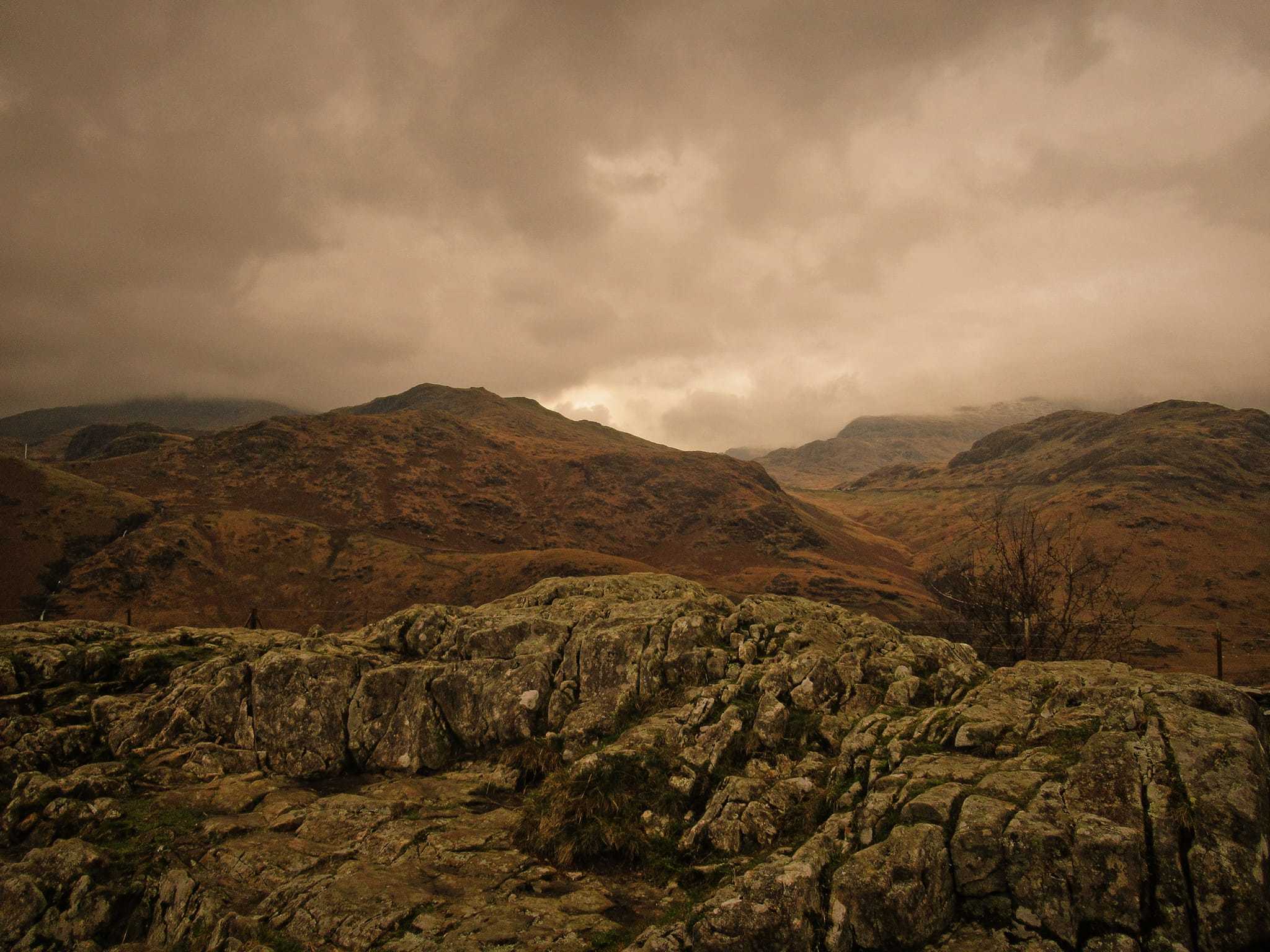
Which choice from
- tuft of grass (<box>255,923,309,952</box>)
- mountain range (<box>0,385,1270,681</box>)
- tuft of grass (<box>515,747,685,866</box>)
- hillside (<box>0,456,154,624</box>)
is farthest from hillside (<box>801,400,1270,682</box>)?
hillside (<box>0,456,154,624</box>)

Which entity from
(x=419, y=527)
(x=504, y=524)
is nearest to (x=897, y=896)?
(x=419, y=527)

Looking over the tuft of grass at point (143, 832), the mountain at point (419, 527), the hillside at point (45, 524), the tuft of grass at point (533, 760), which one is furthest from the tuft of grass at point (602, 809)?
the hillside at point (45, 524)

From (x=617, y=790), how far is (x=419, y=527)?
11366cm

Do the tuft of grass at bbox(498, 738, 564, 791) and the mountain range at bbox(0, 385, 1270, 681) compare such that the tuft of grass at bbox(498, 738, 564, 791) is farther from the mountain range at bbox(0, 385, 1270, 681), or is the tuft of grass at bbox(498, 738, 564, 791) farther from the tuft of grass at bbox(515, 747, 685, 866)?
the mountain range at bbox(0, 385, 1270, 681)

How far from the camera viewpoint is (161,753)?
736 inches

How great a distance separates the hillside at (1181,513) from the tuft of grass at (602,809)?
6933 cm

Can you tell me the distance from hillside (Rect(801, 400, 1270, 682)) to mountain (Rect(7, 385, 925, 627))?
35.3m

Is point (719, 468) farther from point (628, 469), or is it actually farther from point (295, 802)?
point (295, 802)

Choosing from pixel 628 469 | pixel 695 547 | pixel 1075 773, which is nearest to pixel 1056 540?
pixel 695 547

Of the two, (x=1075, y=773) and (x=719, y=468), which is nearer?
(x=1075, y=773)

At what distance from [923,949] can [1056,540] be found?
135326mm

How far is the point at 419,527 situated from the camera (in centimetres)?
11981

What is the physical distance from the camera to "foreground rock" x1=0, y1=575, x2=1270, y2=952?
10.3 m

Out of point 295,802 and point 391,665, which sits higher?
point 391,665
